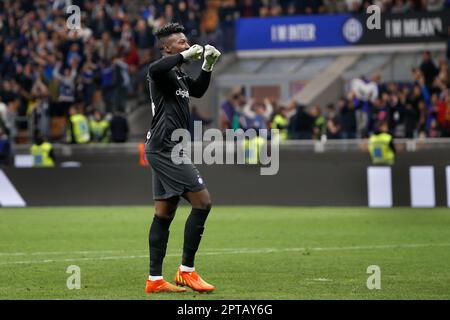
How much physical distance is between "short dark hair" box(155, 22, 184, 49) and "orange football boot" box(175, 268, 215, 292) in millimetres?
2205

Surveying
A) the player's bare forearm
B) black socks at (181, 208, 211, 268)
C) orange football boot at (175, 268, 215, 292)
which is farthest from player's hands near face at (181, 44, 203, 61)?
→ orange football boot at (175, 268, 215, 292)

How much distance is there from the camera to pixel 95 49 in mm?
33906

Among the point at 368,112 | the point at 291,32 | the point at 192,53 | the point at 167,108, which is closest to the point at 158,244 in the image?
the point at 167,108

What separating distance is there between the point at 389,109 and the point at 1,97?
12.1 metres

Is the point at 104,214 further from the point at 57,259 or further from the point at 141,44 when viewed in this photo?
the point at 141,44

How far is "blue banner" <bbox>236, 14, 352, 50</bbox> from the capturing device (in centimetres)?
3428

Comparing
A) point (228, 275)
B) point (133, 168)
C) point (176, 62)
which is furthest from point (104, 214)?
point (176, 62)

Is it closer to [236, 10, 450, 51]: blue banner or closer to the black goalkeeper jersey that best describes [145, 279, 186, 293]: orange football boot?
the black goalkeeper jersey

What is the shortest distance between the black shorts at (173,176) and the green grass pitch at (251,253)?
3.18 feet

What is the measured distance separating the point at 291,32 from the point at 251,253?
68.9ft

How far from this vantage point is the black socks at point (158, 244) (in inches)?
431
